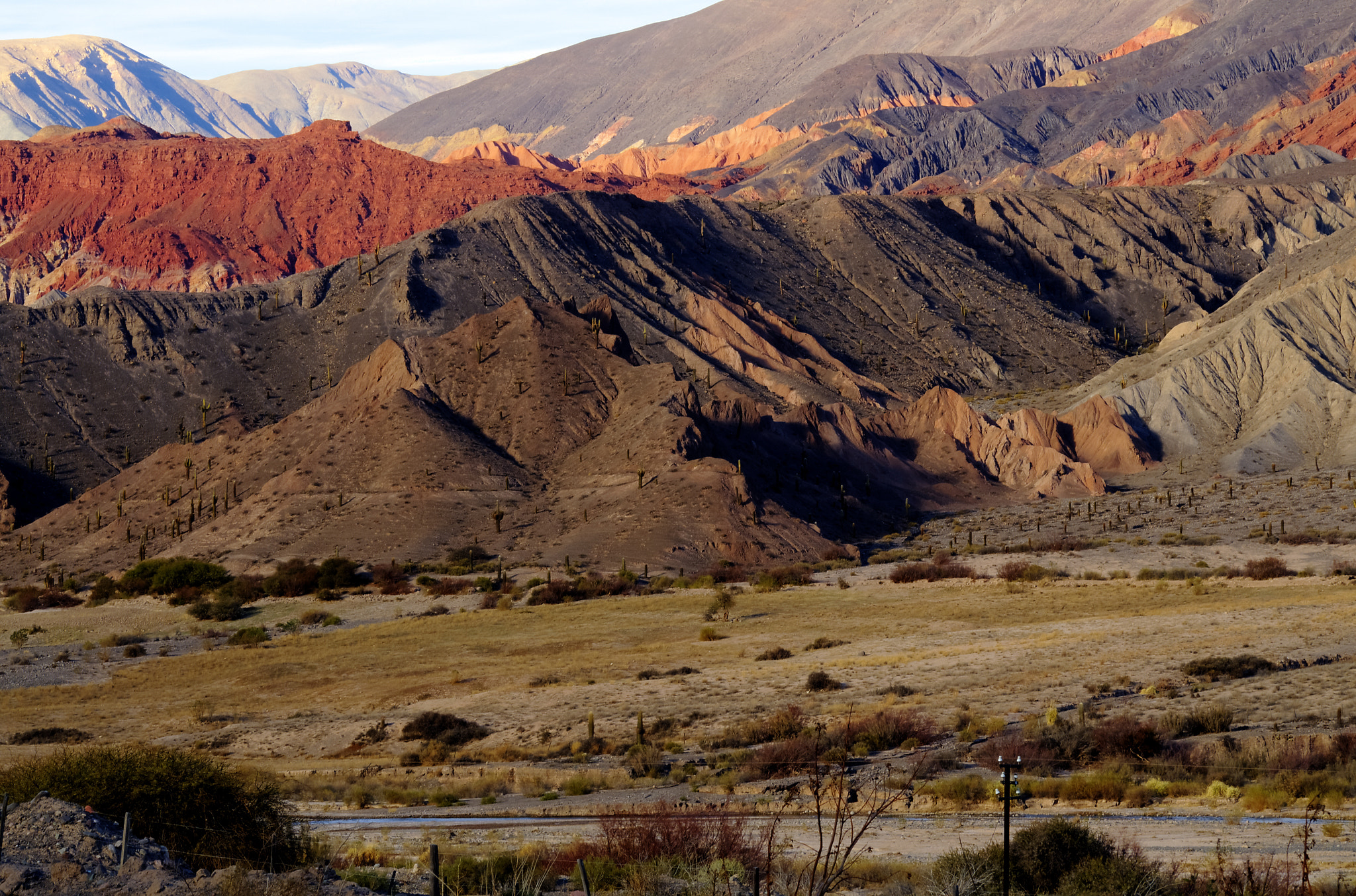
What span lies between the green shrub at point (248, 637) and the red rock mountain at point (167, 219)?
127 m

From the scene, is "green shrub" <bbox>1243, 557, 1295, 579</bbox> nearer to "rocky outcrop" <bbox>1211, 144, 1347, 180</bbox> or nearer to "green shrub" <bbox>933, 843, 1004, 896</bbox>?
"green shrub" <bbox>933, 843, 1004, 896</bbox>

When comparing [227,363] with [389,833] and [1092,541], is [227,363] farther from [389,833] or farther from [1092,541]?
[389,833]

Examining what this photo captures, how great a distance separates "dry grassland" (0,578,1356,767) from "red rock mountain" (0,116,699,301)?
130470 mm

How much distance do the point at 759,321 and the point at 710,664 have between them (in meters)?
87.8

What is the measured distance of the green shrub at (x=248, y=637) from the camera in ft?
175

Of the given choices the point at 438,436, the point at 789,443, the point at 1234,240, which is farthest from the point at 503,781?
the point at 1234,240

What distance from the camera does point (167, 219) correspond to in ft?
616

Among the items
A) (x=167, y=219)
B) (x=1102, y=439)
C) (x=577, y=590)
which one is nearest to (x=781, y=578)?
(x=577, y=590)

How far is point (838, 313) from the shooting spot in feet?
447

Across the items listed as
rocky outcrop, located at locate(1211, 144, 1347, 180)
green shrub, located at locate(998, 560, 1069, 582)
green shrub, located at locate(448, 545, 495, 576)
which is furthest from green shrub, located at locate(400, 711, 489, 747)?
rocky outcrop, located at locate(1211, 144, 1347, 180)

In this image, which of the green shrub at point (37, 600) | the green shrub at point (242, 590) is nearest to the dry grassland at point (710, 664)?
the green shrub at point (242, 590)

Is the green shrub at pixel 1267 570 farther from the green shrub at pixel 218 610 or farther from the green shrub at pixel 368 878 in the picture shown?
the green shrub at pixel 368 878

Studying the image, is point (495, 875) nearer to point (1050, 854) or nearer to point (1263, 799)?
point (1050, 854)

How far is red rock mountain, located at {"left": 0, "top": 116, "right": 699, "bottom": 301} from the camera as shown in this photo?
178m
